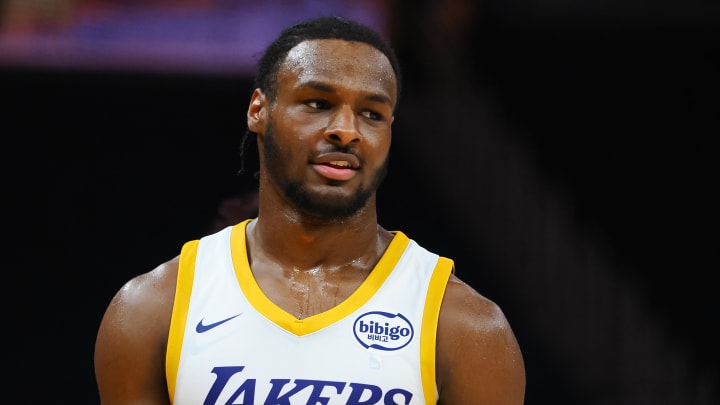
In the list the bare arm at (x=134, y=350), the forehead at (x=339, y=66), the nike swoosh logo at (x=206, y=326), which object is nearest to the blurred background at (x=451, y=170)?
the bare arm at (x=134, y=350)

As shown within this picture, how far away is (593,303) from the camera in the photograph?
8344 millimetres

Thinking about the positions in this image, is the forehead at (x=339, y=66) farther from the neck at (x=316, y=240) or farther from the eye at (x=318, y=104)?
the neck at (x=316, y=240)

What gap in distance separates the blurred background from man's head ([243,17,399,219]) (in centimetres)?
479

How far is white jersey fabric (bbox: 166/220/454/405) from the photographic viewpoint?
9.68ft

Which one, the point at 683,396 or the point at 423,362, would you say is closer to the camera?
the point at 423,362

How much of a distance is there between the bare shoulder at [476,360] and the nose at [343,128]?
535mm

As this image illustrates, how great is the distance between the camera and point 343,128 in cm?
303

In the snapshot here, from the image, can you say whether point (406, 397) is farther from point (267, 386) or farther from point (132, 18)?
point (132, 18)

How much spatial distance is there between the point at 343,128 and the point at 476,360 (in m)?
0.71

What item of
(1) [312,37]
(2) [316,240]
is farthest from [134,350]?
(1) [312,37]

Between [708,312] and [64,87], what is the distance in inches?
216

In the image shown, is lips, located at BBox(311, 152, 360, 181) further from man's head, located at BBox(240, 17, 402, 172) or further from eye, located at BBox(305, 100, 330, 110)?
man's head, located at BBox(240, 17, 402, 172)

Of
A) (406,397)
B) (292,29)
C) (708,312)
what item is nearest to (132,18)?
(708,312)

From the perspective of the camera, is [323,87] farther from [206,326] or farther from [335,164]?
[206,326]
